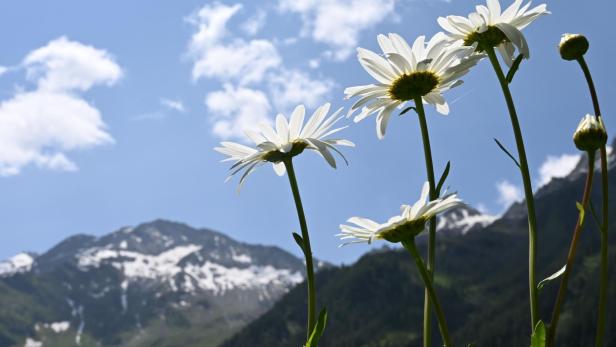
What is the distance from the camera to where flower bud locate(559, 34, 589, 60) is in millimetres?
2783

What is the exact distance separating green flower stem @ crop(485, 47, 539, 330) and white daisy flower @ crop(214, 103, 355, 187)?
656 mm

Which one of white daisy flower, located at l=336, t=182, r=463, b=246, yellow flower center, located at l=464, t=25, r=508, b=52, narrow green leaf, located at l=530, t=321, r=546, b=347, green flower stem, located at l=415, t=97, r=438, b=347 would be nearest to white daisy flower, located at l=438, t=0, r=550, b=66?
yellow flower center, located at l=464, t=25, r=508, b=52

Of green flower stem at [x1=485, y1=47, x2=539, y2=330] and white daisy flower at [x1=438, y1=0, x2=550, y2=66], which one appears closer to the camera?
green flower stem at [x1=485, y1=47, x2=539, y2=330]

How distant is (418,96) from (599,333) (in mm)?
1174

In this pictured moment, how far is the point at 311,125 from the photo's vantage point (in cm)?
311

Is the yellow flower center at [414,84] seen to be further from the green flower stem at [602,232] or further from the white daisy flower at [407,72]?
the green flower stem at [602,232]

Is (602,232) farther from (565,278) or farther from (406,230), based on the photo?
(406,230)

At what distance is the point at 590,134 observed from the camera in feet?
8.15

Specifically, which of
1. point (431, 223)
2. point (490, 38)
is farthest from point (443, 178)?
point (490, 38)

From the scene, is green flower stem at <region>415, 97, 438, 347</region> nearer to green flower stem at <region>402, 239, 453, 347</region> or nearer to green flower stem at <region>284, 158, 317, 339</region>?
green flower stem at <region>402, 239, 453, 347</region>

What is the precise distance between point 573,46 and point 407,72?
2.12 ft

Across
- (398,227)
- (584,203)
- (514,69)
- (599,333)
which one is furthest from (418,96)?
(599,333)

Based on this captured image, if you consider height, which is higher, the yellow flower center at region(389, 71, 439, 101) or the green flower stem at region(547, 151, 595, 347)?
the yellow flower center at region(389, 71, 439, 101)

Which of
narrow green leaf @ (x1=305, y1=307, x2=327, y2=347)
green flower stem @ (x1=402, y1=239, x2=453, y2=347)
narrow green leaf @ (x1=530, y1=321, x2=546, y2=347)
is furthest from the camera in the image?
narrow green leaf @ (x1=305, y1=307, x2=327, y2=347)
